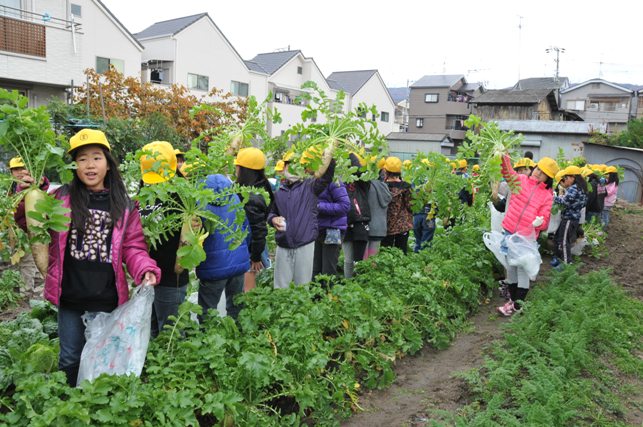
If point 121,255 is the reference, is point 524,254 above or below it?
below

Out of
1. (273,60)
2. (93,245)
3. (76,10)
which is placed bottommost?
(93,245)

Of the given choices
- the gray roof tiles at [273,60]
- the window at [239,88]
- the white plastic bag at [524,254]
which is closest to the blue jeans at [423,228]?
the white plastic bag at [524,254]

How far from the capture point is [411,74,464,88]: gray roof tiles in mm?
45997

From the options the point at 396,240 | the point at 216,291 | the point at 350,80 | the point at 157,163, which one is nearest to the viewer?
the point at 157,163

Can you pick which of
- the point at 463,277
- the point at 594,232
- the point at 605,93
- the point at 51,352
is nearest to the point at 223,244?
the point at 51,352

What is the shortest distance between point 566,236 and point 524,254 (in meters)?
2.78


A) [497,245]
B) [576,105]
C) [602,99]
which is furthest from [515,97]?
[497,245]

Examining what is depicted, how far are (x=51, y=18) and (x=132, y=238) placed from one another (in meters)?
15.9

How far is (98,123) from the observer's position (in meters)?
13.5

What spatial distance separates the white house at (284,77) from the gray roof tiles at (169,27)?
4.99 m

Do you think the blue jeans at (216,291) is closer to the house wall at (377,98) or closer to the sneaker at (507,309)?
the sneaker at (507,309)

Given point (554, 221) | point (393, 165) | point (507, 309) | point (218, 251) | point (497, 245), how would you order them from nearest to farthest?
point (218, 251)
point (507, 309)
point (497, 245)
point (393, 165)
point (554, 221)

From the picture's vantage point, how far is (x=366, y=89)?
4153 centimetres

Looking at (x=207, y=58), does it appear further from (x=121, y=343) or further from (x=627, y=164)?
(x=121, y=343)
